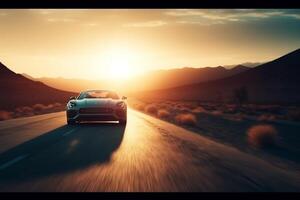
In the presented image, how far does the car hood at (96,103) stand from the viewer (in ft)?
64.2

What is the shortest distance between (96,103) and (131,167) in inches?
422

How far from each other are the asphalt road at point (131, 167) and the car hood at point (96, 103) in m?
5.26

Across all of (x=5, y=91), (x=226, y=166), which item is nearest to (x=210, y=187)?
(x=226, y=166)

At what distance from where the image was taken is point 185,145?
43.4 ft

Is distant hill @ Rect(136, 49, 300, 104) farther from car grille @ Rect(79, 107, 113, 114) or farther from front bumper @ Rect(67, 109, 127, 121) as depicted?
car grille @ Rect(79, 107, 113, 114)

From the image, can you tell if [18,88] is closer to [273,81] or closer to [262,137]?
[273,81]

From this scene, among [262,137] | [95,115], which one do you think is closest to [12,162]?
[262,137]

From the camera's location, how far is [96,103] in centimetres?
1967

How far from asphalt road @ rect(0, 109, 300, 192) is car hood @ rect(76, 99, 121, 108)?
5261mm

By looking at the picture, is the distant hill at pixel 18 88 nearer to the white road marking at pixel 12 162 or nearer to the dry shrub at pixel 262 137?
the dry shrub at pixel 262 137

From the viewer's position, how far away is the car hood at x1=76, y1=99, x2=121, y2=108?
19578mm

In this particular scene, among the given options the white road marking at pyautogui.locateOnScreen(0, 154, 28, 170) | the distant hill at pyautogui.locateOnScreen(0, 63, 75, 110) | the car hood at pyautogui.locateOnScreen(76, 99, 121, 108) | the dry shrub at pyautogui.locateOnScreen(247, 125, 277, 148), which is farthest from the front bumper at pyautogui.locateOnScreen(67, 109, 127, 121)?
the distant hill at pyautogui.locateOnScreen(0, 63, 75, 110)

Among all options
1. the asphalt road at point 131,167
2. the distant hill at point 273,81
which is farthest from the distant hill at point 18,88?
the asphalt road at point 131,167
